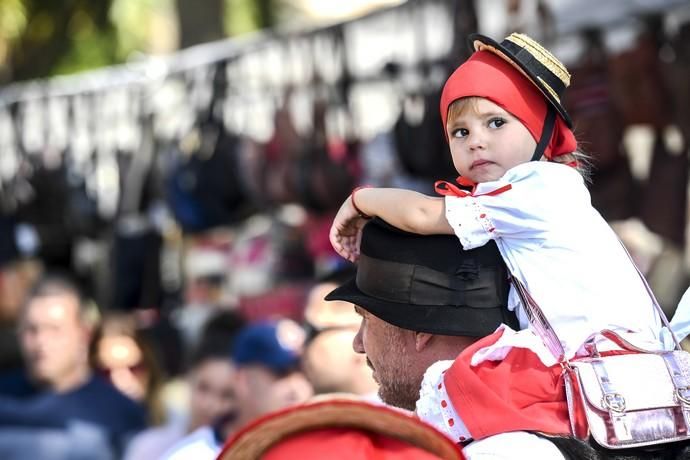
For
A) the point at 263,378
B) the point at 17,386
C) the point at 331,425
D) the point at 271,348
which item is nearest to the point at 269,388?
the point at 263,378

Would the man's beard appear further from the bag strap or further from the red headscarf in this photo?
the red headscarf

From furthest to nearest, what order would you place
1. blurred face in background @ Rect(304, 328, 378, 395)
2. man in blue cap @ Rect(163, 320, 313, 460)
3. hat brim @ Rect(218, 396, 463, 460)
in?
man in blue cap @ Rect(163, 320, 313, 460)
blurred face in background @ Rect(304, 328, 378, 395)
hat brim @ Rect(218, 396, 463, 460)

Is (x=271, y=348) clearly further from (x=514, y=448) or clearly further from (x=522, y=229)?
(x=514, y=448)

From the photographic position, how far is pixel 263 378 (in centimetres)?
450

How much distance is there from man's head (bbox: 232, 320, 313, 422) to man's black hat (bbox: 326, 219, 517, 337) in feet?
7.62

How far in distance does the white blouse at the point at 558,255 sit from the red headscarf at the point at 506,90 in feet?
0.32

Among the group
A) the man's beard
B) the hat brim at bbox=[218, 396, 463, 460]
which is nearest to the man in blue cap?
the man's beard

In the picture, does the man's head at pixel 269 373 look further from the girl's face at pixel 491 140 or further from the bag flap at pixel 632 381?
the bag flap at pixel 632 381

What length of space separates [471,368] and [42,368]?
4138 millimetres

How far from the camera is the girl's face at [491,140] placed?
2.10m

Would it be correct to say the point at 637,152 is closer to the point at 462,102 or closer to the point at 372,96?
the point at 372,96

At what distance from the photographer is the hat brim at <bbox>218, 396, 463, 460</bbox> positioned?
162cm

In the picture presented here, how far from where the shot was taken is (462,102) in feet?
7.03

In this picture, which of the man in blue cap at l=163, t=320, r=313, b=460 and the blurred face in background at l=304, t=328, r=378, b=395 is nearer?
the blurred face in background at l=304, t=328, r=378, b=395
